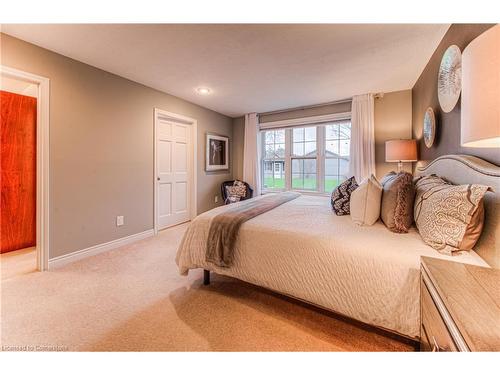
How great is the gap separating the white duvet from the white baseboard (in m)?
1.68

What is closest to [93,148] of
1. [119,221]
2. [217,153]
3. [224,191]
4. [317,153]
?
[119,221]

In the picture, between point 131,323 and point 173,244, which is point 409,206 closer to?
point 131,323

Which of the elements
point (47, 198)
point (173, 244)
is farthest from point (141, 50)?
point (173, 244)

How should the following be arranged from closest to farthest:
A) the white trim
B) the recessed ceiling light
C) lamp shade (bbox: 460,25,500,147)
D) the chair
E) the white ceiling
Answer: lamp shade (bbox: 460,25,500,147), the white ceiling, the recessed ceiling light, the white trim, the chair

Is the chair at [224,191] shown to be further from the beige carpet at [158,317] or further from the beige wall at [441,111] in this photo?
the beige wall at [441,111]

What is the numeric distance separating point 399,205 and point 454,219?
1.10 feet

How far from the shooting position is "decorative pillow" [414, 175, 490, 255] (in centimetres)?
102

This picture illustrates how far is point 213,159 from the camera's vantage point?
4.47 metres

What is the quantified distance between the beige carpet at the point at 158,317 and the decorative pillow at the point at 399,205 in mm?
713

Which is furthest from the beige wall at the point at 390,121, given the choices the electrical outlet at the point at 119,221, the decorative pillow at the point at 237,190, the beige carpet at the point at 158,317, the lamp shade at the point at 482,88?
the electrical outlet at the point at 119,221

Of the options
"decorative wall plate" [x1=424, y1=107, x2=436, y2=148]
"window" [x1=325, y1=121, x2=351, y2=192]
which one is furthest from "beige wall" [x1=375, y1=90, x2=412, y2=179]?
"decorative wall plate" [x1=424, y1=107, x2=436, y2=148]

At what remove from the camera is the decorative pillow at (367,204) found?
1535 mm

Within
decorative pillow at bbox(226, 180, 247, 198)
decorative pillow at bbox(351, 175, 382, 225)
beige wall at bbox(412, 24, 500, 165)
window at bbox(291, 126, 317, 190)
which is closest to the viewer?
beige wall at bbox(412, 24, 500, 165)

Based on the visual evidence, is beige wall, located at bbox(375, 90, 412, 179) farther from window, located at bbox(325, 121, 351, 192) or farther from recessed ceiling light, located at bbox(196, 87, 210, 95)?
recessed ceiling light, located at bbox(196, 87, 210, 95)
